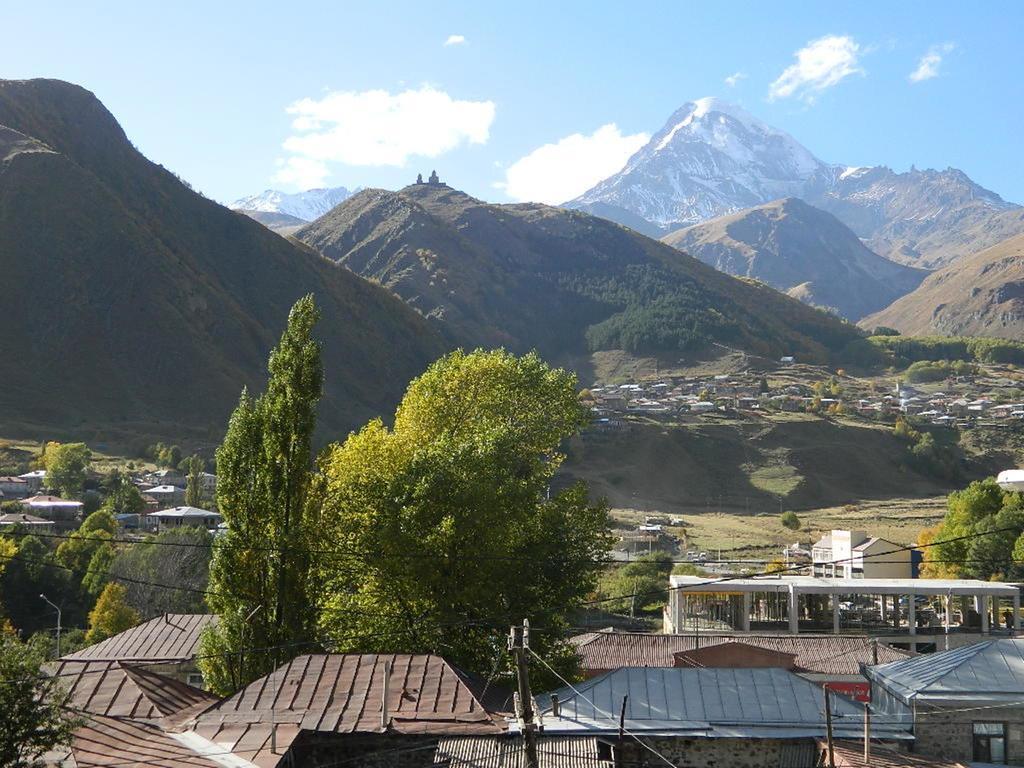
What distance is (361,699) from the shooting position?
20.0 m

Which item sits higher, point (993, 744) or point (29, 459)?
point (29, 459)

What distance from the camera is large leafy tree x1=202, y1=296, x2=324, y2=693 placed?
24938 millimetres

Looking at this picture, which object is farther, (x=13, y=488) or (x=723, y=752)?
(x=13, y=488)

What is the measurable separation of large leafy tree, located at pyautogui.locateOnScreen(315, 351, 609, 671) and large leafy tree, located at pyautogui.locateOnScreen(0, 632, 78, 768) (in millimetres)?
10551

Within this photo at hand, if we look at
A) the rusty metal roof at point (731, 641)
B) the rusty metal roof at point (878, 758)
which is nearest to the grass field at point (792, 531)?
the rusty metal roof at point (731, 641)

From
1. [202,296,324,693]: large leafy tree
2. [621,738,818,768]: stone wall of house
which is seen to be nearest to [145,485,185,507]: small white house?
[202,296,324,693]: large leafy tree

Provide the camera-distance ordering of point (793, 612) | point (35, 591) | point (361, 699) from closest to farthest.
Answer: point (361, 699) → point (793, 612) → point (35, 591)

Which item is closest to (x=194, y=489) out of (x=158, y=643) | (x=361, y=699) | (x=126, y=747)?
(x=158, y=643)

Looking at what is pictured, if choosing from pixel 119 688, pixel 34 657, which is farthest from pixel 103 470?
pixel 34 657

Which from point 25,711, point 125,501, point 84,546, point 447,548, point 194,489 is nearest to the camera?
point 25,711

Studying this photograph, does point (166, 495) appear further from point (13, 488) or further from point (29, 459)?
point (29, 459)

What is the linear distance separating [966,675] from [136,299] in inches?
5182

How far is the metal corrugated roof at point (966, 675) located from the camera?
18562 millimetres

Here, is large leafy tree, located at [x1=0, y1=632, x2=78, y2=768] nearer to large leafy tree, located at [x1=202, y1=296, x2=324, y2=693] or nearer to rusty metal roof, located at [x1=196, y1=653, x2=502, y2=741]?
rusty metal roof, located at [x1=196, y1=653, x2=502, y2=741]
